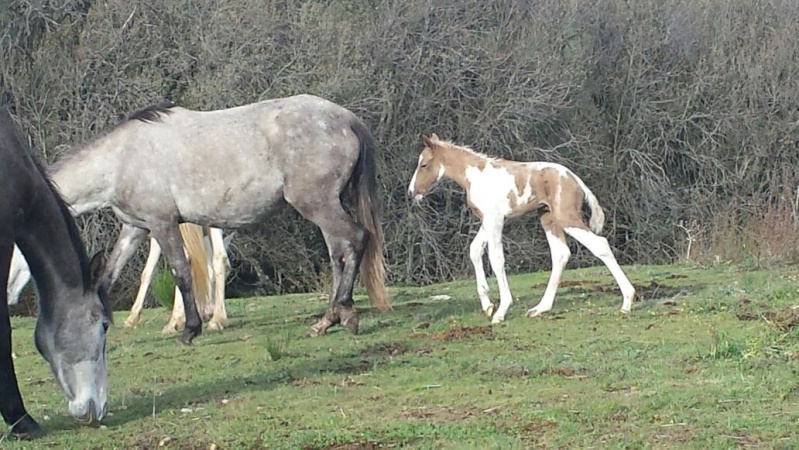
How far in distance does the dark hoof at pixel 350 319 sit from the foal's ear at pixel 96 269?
321cm

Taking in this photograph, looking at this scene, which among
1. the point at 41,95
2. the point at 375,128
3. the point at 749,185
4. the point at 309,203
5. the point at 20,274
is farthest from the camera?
the point at 749,185

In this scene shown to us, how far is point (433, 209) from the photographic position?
21562 millimetres

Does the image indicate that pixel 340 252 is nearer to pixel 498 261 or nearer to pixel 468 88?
pixel 498 261

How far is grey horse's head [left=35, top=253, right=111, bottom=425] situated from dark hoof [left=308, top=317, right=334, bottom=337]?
3.14 metres

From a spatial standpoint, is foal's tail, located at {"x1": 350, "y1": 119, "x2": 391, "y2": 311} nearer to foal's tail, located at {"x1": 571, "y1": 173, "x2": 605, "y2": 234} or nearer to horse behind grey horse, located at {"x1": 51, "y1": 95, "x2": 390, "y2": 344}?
horse behind grey horse, located at {"x1": 51, "y1": 95, "x2": 390, "y2": 344}

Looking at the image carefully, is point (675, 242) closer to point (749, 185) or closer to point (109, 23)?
point (749, 185)

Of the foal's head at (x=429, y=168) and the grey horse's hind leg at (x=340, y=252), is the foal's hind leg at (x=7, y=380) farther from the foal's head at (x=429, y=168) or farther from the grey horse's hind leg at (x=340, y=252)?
the foal's head at (x=429, y=168)

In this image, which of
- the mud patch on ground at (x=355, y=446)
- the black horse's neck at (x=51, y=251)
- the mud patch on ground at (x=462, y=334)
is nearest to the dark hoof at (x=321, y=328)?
the mud patch on ground at (x=462, y=334)

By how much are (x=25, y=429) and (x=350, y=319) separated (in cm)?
363

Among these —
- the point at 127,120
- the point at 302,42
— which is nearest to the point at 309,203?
the point at 127,120

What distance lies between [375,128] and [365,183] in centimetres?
1135

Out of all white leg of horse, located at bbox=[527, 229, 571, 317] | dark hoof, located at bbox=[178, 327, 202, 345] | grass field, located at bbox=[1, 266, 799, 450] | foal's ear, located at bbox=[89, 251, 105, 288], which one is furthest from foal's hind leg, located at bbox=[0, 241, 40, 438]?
white leg of horse, located at bbox=[527, 229, 571, 317]

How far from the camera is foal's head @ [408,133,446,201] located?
32.7ft

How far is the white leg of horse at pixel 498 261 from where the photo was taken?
9.12 metres
